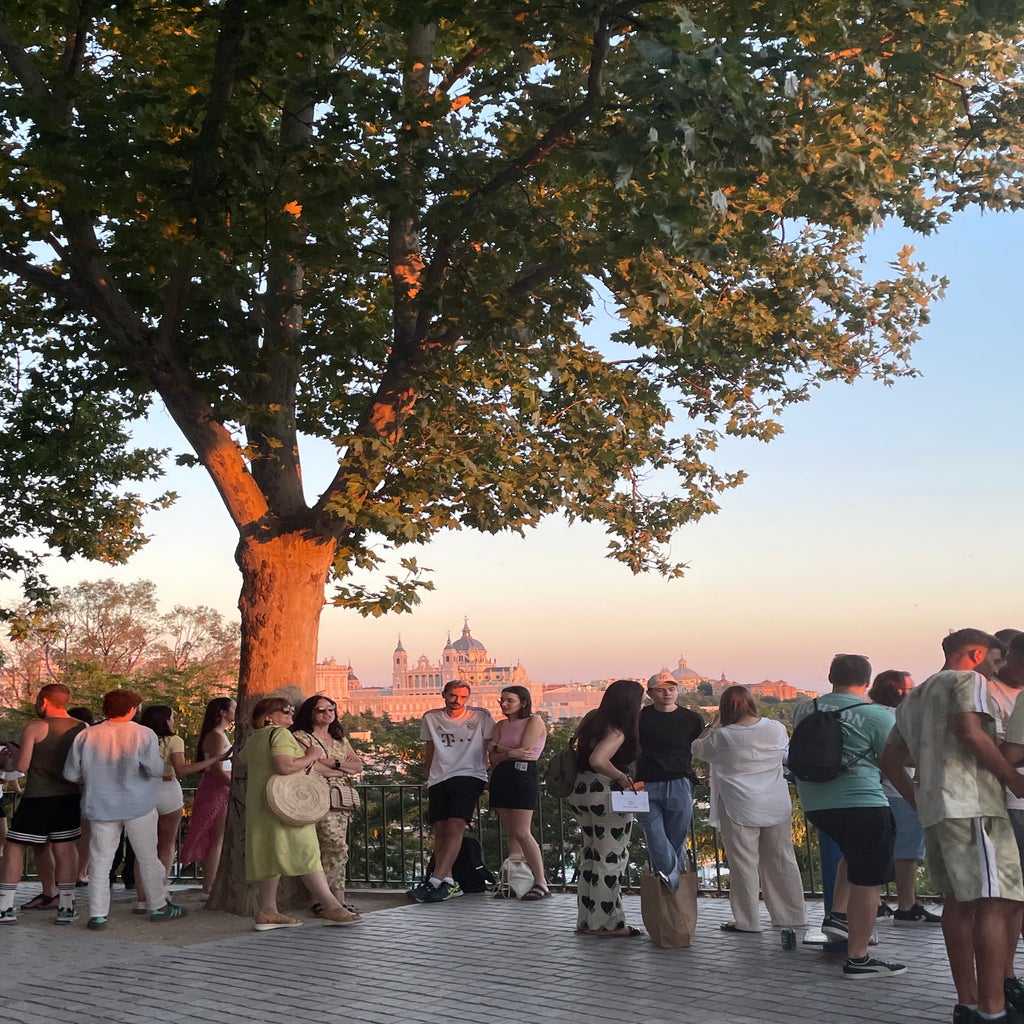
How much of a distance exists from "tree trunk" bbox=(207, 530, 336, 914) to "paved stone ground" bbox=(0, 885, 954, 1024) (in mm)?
1826

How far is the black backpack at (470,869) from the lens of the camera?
11.6 metres

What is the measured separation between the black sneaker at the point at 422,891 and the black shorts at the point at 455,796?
0.59 metres

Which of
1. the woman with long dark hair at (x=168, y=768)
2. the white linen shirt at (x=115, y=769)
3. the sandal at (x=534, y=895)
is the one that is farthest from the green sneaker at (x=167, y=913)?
the sandal at (x=534, y=895)

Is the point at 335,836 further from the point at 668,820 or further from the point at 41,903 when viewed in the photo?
the point at 668,820

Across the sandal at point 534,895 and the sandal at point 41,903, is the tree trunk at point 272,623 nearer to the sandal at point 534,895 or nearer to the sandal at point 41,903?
the sandal at point 41,903

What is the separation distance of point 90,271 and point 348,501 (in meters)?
3.00


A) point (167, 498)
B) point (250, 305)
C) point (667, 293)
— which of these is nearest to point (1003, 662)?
point (667, 293)

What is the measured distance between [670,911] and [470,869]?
3.52 m

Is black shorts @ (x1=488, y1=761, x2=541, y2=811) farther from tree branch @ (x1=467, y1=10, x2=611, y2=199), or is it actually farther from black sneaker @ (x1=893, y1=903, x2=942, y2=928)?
tree branch @ (x1=467, y1=10, x2=611, y2=199)

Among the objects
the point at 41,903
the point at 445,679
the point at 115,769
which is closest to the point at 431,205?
the point at 115,769

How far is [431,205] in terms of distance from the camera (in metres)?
9.89

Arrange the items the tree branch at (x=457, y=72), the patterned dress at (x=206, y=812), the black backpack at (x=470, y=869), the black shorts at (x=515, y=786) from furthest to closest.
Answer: the tree branch at (x=457, y=72), the patterned dress at (x=206, y=812), the black backpack at (x=470, y=869), the black shorts at (x=515, y=786)

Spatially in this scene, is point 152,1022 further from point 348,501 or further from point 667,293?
point 667,293

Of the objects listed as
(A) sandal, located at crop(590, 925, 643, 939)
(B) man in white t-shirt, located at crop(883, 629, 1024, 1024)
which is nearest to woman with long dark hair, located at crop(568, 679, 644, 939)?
(A) sandal, located at crop(590, 925, 643, 939)
